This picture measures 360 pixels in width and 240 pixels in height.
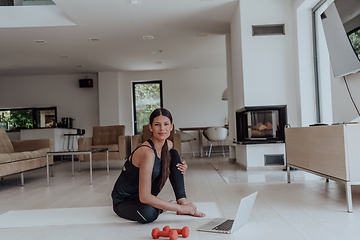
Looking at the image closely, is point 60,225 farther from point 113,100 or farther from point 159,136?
point 113,100

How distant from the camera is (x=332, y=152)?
2.49m

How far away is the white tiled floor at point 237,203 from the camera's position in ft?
6.22

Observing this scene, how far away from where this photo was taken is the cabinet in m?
2.30

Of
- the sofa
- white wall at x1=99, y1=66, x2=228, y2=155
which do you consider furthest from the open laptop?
white wall at x1=99, y1=66, x2=228, y2=155

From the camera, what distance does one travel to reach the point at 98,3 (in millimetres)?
4902

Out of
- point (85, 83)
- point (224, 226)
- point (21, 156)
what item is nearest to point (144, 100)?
point (85, 83)

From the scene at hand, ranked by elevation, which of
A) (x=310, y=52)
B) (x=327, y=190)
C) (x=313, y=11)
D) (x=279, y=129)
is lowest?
(x=327, y=190)

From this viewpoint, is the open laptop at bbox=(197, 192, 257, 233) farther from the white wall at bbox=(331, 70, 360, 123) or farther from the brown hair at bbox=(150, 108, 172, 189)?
the white wall at bbox=(331, 70, 360, 123)

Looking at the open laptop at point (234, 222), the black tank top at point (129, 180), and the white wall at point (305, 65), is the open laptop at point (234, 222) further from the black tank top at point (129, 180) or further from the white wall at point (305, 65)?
the white wall at point (305, 65)

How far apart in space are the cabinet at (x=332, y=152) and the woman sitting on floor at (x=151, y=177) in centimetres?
111

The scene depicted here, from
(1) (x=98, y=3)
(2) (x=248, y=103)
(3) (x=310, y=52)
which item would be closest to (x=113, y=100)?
(1) (x=98, y=3)

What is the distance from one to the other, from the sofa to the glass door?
5035 millimetres

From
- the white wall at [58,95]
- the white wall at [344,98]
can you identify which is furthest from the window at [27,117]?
the white wall at [344,98]

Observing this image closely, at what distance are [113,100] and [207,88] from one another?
2953mm
